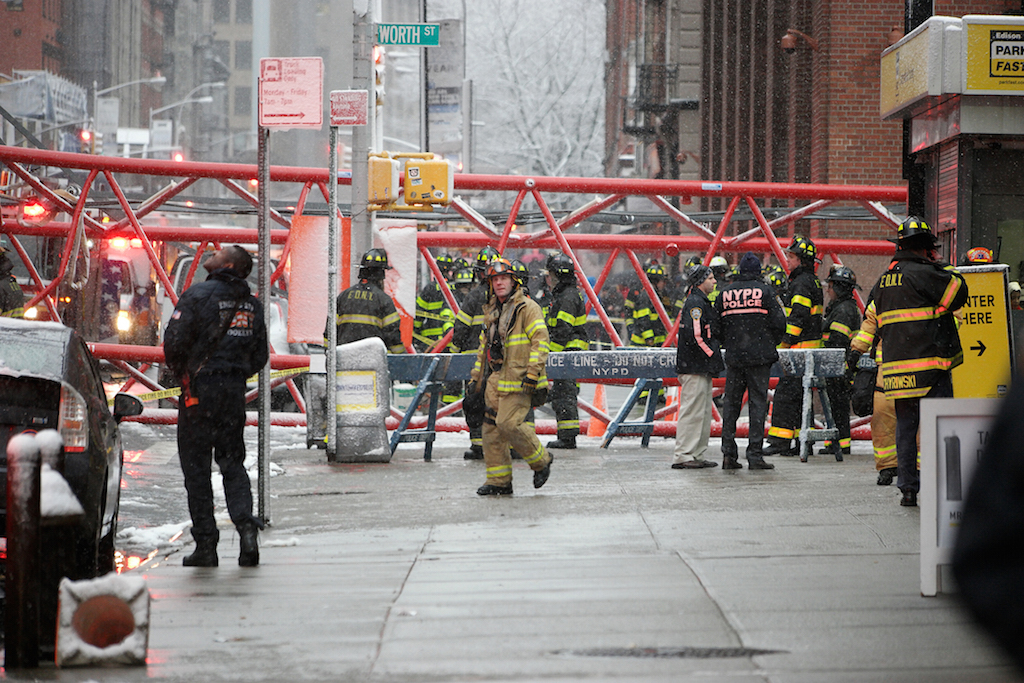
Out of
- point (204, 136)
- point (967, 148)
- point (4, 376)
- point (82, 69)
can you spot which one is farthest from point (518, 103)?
point (4, 376)

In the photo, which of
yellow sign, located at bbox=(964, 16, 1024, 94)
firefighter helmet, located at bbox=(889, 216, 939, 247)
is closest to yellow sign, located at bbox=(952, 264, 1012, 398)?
firefighter helmet, located at bbox=(889, 216, 939, 247)

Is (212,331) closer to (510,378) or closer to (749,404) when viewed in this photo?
(510,378)

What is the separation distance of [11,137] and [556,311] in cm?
2765

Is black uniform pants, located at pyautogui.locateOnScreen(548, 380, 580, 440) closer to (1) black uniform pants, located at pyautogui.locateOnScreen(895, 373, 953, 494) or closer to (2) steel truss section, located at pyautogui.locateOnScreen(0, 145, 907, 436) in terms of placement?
(2) steel truss section, located at pyautogui.locateOnScreen(0, 145, 907, 436)

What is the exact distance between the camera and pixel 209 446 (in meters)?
7.03

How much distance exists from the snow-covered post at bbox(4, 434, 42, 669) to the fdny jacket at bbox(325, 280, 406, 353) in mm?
7319

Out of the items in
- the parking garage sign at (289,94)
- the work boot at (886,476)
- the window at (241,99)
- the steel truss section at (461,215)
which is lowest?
the work boot at (886,476)

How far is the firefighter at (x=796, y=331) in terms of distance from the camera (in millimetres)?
12266

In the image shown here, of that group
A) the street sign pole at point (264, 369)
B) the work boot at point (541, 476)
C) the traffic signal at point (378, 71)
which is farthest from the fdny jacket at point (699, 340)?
the street sign pole at point (264, 369)

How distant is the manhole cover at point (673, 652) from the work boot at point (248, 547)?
2.55 m

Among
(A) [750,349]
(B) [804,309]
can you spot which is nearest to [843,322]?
(B) [804,309]

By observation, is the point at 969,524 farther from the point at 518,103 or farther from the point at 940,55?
the point at 518,103

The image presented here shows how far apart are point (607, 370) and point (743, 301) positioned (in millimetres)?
1700

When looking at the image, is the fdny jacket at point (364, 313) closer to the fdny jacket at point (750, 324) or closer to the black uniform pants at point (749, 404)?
the fdny jacket at point (750, 324)
